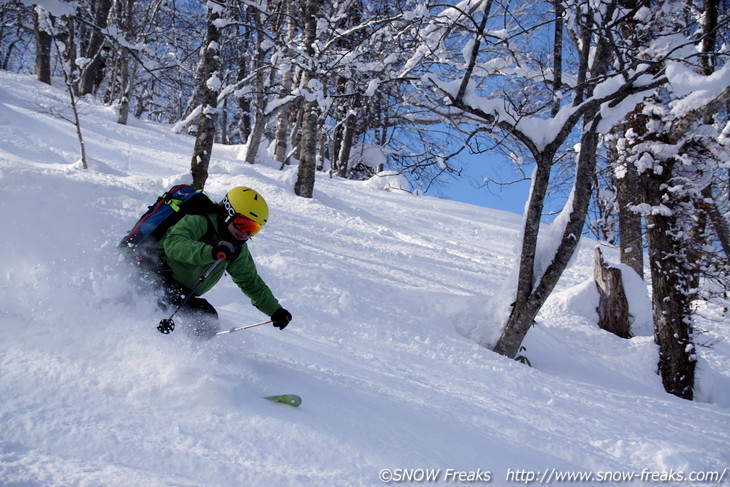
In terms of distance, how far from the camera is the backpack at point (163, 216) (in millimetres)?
3294

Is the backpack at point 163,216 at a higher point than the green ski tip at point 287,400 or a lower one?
higher

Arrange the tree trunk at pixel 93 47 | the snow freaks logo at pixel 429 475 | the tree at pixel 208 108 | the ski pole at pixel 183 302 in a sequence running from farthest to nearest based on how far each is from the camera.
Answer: the tree trunk at pixel 93 47
the tree at pixel 208 108
the ski pole at pixel 183 302
the snow freaks logo at pixel 429 475

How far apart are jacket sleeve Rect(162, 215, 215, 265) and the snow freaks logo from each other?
68.3 inches

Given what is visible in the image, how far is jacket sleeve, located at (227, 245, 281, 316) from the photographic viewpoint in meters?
3.63

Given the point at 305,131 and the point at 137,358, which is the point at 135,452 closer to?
the point at 137,358

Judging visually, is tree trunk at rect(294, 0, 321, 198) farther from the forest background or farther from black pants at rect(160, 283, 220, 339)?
black pants at rect(160, 283, 220, 339)

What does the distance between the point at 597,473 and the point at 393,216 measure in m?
8.57

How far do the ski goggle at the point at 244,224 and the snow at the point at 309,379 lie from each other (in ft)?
2.82

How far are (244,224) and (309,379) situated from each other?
1.22 m

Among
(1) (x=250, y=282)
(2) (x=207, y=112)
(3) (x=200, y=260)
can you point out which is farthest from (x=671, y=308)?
(2) (x=207, y=112)

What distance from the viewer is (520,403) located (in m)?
3.88

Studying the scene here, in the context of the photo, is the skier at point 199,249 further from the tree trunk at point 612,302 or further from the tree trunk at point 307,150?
the tree trunk at point 307,150

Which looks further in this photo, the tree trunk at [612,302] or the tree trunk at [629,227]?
the tree trunk at [629,227]

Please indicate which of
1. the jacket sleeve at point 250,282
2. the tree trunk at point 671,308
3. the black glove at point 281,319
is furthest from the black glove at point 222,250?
the tree trunk at point 671,308
